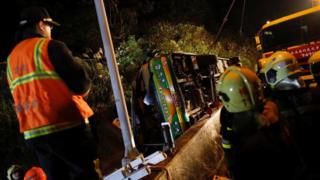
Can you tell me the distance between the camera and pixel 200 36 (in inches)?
706

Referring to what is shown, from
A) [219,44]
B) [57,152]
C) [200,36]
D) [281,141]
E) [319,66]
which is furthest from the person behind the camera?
[219,44]

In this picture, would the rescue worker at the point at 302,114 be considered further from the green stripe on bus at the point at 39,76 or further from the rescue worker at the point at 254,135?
the green stripe on bus at the point at 39,76

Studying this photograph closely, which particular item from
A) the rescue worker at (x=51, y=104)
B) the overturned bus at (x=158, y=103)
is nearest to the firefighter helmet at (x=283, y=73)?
the rescue worker at (x=51, y=104)

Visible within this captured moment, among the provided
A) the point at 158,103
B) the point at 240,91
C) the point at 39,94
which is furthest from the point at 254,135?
the point at 158,103

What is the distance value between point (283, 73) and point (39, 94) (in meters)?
2.67

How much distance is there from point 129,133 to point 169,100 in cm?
231

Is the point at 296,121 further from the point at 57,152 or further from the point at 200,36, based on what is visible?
the point at 200,36

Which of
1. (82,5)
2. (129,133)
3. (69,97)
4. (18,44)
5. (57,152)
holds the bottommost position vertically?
(129,133)

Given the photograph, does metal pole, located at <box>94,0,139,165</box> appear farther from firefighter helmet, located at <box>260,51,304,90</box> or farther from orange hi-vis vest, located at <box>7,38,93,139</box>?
firefighter helmet, located at <box>260,51,304,90</box>

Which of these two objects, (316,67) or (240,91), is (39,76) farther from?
(316,67)

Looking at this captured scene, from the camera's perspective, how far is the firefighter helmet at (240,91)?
2879 mm

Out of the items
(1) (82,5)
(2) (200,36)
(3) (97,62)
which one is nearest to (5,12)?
(1) (82,5)

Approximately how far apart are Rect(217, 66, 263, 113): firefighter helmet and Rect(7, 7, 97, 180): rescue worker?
1.38 m

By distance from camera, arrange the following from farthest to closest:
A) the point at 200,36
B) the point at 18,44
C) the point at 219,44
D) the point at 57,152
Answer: the point at 219,44 → the point at 200,36 → the point at 18,44 → the point at 57,152
